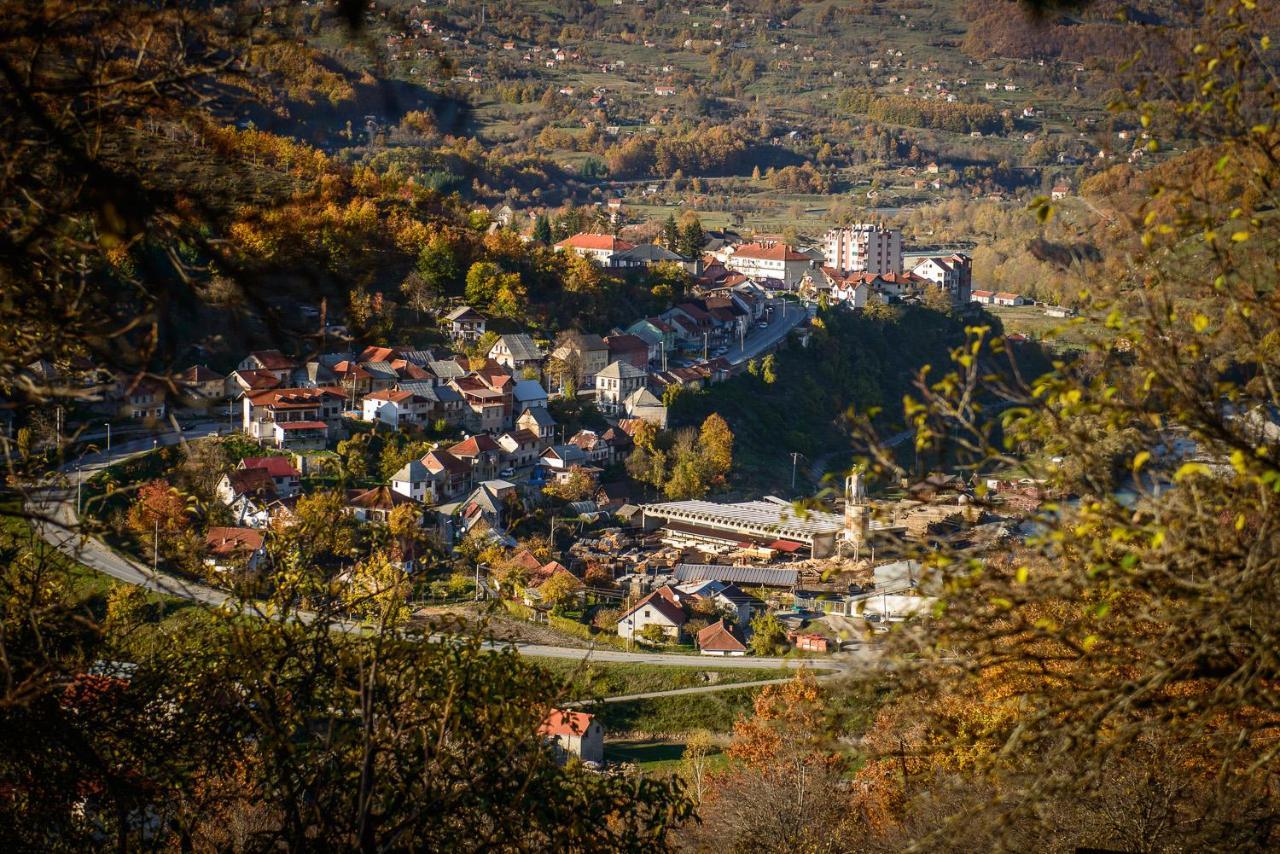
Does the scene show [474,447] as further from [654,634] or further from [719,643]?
[719,643]

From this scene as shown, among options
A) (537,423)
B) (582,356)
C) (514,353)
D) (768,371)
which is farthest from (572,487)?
(768,371)

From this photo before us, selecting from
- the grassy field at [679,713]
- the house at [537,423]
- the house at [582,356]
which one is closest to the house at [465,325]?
the house at [582,356]

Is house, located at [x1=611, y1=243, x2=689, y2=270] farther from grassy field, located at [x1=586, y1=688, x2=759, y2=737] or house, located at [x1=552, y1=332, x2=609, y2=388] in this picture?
grassy field, located at [x1=586, y1=688, x2=759, y2=737]

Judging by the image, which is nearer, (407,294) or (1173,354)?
(1173,354)

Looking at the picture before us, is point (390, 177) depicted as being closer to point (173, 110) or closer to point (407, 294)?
point (407, 294)

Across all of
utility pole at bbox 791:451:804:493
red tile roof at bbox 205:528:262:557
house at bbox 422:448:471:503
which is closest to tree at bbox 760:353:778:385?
utility pole at bbox 791:451:804:493

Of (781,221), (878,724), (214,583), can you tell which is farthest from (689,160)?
(214,583)

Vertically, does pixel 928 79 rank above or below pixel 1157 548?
below
